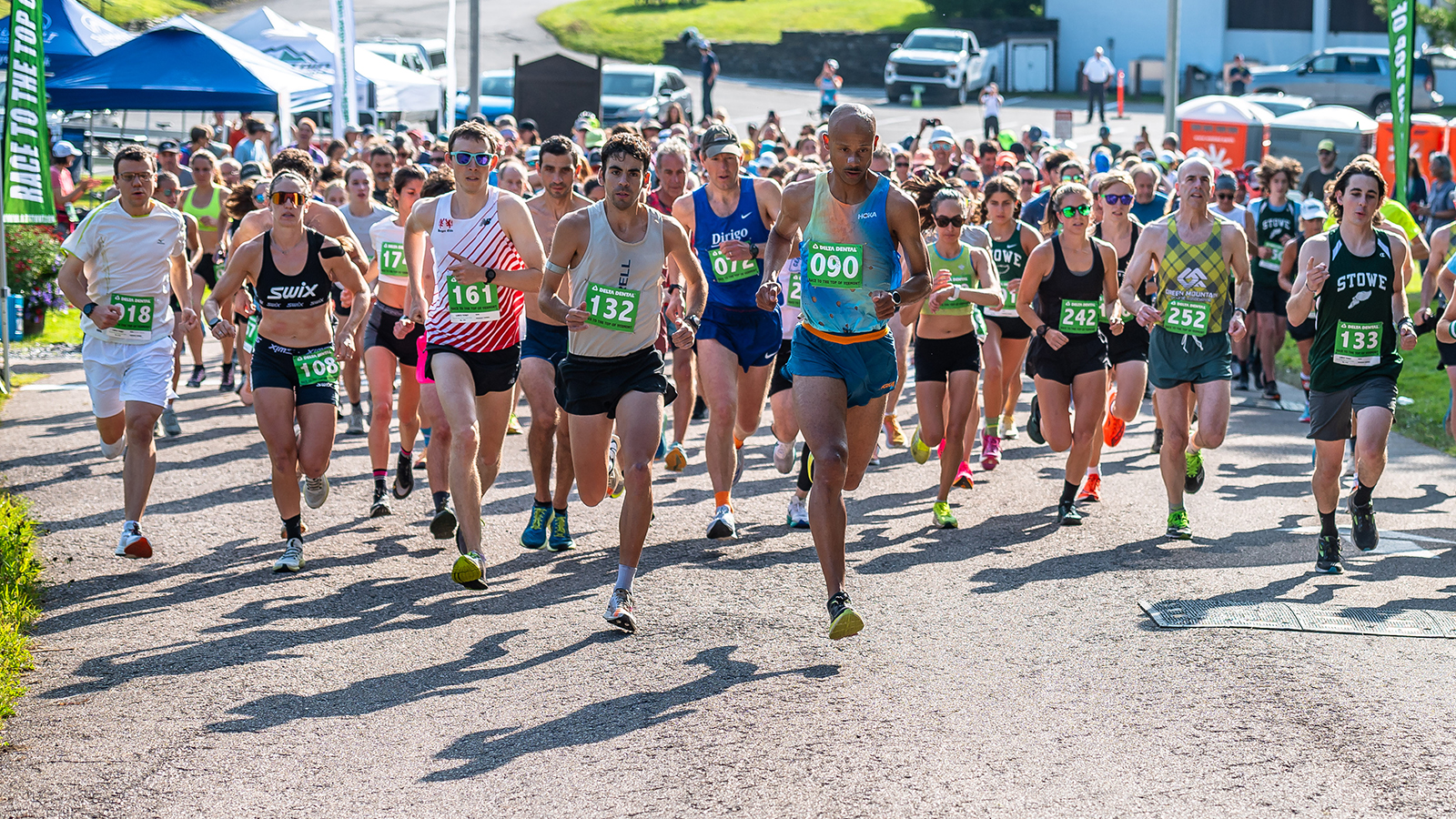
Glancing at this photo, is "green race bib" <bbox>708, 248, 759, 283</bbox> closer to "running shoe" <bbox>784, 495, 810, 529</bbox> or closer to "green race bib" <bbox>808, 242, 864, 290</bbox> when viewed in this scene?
"running shoe" <bbox>784, 495, 810, 529</bbox>

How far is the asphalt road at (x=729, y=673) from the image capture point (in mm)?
4773

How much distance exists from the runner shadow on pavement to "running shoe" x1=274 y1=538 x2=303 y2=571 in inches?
101

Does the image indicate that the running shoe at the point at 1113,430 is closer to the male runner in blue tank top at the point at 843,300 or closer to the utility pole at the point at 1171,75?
the male runner in blue tank top at the point at 843,300

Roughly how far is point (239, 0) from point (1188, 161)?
5233cm

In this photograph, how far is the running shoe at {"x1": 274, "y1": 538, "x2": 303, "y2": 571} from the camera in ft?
25.0

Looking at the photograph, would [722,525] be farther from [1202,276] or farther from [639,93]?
[639,93]

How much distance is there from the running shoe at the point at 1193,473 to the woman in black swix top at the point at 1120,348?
1.36 feet

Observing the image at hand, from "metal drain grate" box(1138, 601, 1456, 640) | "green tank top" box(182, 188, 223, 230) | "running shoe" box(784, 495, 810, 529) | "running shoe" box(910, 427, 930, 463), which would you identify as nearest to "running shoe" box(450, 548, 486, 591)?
"running shoe" box(784, 495, 810, 529)

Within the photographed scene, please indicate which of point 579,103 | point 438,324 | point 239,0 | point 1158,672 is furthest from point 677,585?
point 239,0

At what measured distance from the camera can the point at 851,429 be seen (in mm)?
6469

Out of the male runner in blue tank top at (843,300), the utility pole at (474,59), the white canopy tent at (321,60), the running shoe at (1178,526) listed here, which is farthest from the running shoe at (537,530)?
the white canopy tent at (321,60)

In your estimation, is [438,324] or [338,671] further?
[438,324]

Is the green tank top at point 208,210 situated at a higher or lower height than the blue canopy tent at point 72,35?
lower

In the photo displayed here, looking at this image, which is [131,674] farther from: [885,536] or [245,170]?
[245,170]
